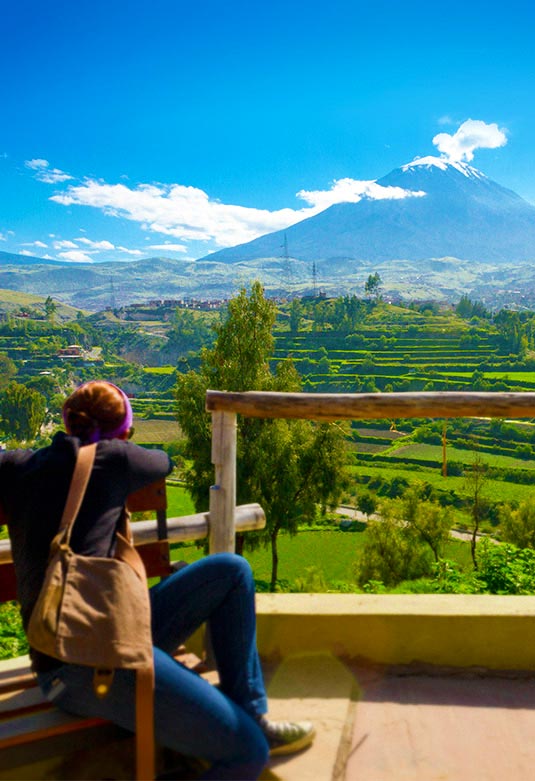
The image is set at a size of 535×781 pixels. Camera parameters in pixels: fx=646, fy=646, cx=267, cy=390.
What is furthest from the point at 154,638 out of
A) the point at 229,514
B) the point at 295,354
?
the point at 295,354

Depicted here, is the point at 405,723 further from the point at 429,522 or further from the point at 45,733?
the point at 429,522

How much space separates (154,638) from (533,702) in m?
1.43

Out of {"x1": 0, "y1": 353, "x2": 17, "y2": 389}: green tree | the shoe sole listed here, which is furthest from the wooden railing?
{"x1": 0, "y1": 353, "x2": 17, "y2": 389}: green tree

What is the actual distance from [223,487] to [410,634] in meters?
0.95

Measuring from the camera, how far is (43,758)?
1863 mm

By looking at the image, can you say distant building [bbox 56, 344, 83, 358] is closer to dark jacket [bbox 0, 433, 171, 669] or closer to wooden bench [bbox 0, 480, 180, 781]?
wooden bench [bbox 0, 480, 180, 781]

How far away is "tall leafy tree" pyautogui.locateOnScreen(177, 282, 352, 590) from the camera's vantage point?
59.4ft

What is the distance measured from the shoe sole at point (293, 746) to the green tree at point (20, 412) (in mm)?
77523

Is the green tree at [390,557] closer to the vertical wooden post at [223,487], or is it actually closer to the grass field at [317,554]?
the grass field at [317,554]

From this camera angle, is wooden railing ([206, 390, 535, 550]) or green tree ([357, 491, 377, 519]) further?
green tree ([357, 491, 377, 519])

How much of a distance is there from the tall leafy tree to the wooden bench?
51.1 feet

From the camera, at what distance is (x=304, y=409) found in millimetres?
2430

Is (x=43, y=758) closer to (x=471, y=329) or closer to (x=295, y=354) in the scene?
(x=295, y=354)

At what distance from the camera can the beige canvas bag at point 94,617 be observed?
153 centimetres
